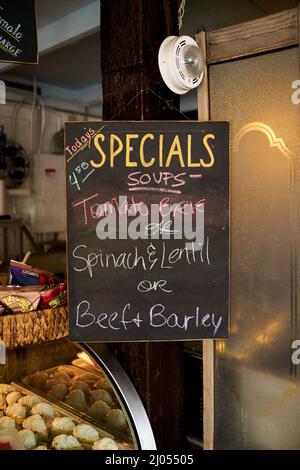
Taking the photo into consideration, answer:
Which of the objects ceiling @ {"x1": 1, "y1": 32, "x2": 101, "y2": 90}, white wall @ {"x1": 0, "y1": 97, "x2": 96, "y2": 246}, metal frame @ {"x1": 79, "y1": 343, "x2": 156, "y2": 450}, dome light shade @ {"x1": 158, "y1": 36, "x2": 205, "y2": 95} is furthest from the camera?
white wall @ {"x1": 0, "y1": 97, "x2": 96, "y2": 246}

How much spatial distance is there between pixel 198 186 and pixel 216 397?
107 centimetres

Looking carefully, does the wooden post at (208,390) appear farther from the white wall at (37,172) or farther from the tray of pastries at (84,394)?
the white wall at (37,172)

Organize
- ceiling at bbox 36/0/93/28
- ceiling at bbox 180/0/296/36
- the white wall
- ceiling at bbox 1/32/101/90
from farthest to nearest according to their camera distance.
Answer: the white wall
ceiling at bbox 1/32/101/90
ceiling at bbox 36/0/93/28
ceiling at bbox 180/0/296/36

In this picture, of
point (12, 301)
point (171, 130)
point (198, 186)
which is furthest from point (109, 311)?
point (171, 130)

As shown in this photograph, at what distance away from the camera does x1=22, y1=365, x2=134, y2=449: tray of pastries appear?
195 centimetres

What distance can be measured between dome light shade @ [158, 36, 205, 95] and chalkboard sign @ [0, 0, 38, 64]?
27.0 inches

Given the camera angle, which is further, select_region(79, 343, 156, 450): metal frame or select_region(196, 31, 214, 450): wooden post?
select_region(196, 31, 214, 450): wooden post

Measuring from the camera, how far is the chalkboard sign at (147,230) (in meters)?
1.84

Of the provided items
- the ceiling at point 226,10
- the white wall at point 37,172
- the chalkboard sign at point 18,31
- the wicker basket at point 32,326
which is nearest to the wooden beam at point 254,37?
the chalkboard sign at point 18,31

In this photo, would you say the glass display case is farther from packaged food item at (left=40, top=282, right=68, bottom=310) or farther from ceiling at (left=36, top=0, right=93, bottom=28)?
ceiling at (left=36, top=0, right=93, bottom=28)

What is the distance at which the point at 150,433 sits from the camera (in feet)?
5.86

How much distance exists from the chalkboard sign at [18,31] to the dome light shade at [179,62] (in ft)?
2.25

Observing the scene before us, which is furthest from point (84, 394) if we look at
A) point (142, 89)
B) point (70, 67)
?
point (70, 67)

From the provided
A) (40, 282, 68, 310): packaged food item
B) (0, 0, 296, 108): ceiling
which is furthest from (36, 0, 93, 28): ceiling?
(40, 282, 68, 310): packaged food item
